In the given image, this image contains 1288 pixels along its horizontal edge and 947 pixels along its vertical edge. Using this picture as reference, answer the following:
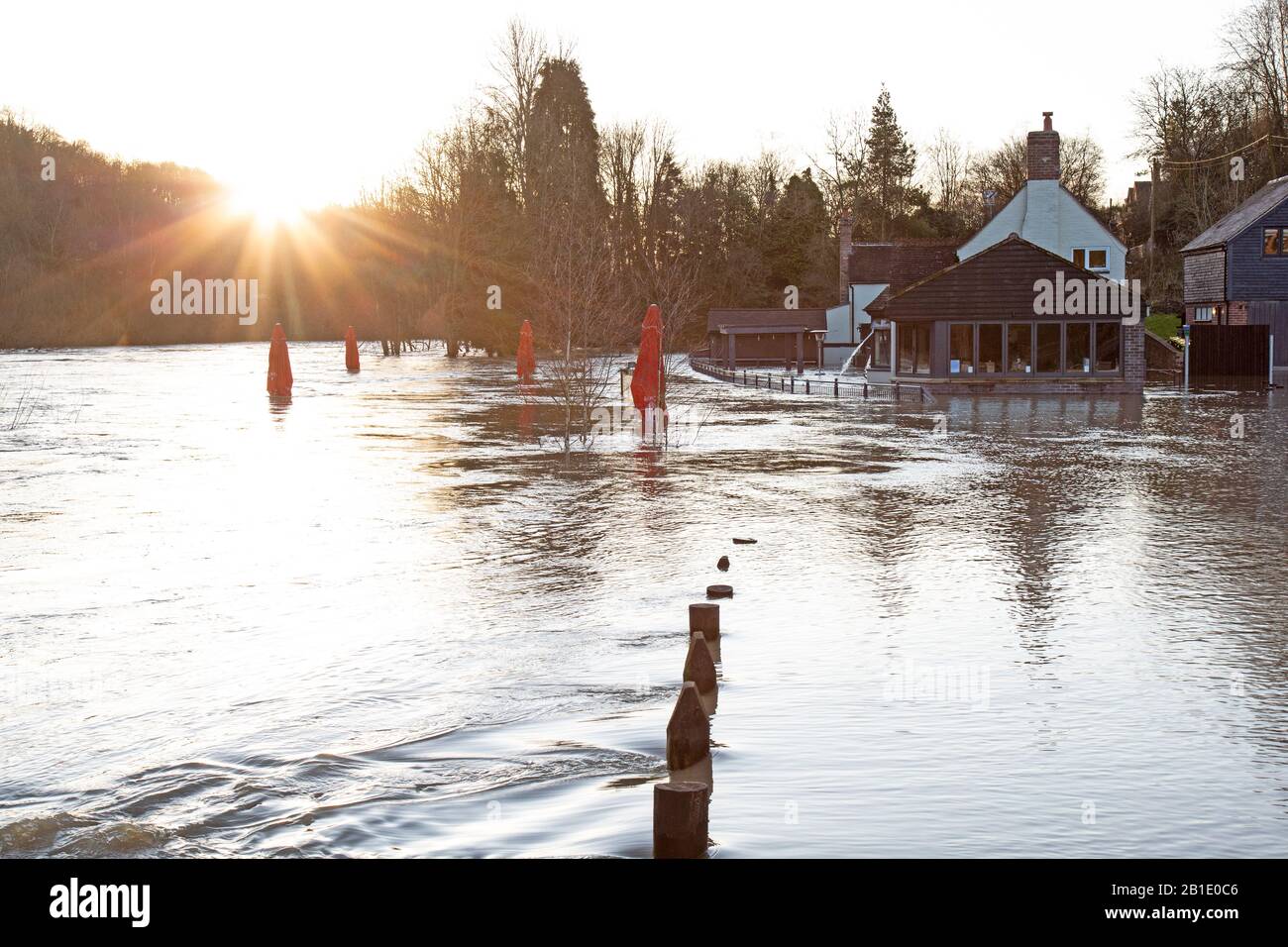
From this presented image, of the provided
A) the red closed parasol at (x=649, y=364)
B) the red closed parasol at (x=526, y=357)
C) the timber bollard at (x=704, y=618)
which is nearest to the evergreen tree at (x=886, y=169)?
the red closed parasol at (x=526, y=357)

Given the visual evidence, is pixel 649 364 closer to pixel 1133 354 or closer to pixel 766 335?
pixel 1133 354

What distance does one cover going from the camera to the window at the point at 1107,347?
4703cm

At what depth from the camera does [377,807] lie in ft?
22.9

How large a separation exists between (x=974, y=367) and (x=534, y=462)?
2812 centimetres

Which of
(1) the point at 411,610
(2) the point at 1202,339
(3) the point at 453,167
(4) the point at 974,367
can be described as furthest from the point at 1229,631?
(3) the point at 453,167

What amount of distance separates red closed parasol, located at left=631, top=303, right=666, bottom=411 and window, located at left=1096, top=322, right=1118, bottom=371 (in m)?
22.8

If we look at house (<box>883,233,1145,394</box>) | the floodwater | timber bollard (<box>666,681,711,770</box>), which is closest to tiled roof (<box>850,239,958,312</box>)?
house (<box>883,233,1145,394</box>)

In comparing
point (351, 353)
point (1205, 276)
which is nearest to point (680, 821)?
point (1205, 276)

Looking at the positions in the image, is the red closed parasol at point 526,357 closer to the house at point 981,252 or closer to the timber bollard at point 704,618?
the house at point 981,252

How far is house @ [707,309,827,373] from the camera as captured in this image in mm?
71688

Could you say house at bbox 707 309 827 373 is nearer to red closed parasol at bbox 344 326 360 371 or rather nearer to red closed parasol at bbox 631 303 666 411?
red closed parasol at bbox 344 326 360 371

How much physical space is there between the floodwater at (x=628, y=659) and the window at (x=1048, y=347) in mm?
25499

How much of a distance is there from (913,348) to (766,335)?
22977 millimetres

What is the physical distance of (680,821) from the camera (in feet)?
19.6
